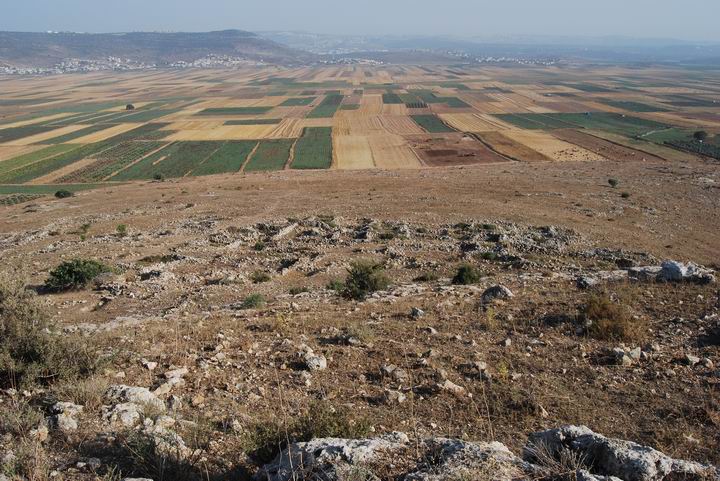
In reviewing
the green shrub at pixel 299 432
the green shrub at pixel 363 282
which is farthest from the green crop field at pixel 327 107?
the green shrub at pixel 299 432

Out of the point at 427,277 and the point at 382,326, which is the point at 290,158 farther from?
the point at 382,326

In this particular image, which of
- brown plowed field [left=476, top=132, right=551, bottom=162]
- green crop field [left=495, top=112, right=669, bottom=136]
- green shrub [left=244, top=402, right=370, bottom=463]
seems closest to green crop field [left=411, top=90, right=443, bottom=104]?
green crop field [left=495, top=112, right=669, bottom=136]

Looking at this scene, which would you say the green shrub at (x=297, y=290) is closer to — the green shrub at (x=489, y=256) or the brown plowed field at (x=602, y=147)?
the green shrub at (x=489, y=256)

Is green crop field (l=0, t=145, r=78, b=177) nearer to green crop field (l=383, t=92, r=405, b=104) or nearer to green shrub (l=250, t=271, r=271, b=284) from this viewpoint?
green shrub (l=250, t=271, r=271, b=284)

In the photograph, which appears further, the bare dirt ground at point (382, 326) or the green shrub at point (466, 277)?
the green shrub at point (466, 277)

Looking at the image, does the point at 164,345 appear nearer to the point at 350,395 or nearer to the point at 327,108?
the point at 350,395

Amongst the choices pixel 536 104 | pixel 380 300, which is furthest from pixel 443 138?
pixel 380 300

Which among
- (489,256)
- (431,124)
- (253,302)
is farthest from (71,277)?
(431,124)
